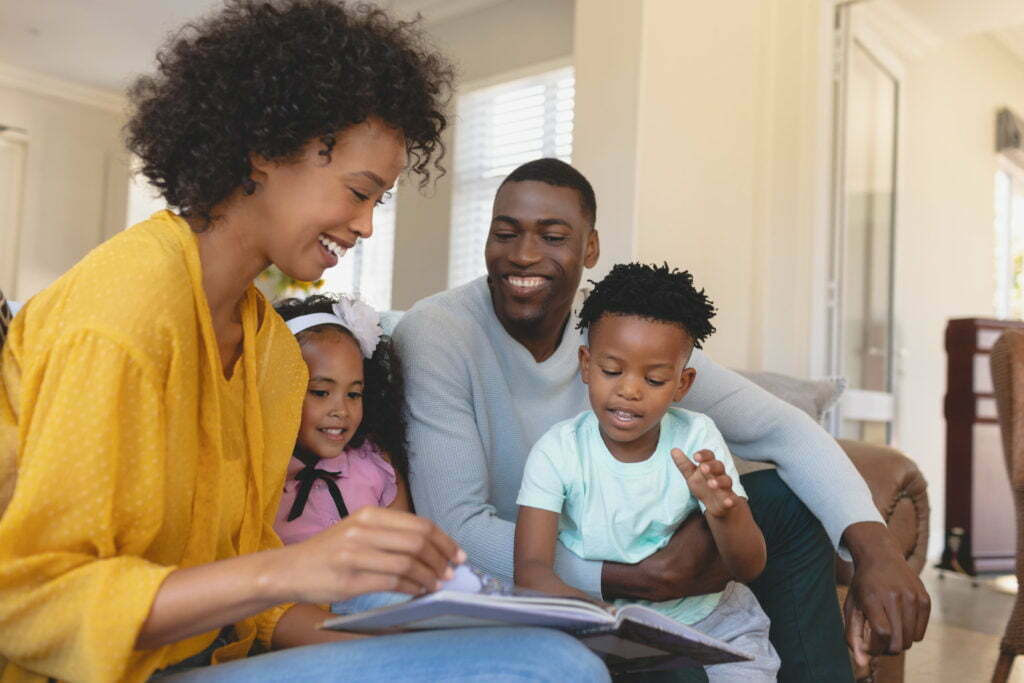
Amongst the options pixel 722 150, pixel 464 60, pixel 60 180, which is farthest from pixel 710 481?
pixel 60 180

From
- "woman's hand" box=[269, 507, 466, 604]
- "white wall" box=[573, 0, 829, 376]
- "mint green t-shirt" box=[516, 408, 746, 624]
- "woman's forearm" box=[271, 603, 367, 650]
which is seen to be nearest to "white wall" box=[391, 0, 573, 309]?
"white wall" box=[573, 0, 829, 376]

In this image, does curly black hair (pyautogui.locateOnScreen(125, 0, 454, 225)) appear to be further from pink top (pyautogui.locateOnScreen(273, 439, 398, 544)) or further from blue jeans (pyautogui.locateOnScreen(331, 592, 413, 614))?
pink top (pyautogui.locateOnScreen(273, 439, 398, 544))

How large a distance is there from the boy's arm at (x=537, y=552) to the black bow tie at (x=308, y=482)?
0.32 meters

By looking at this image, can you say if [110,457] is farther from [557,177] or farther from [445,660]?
[557,177]

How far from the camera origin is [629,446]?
1.53 m

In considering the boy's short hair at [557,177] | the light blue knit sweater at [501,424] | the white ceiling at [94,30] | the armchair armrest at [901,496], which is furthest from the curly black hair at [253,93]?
the white ceiling at [94,30]

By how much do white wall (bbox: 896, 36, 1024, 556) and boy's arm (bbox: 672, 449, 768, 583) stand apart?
13.7 ft

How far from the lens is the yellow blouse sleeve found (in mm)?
805

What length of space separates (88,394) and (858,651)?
1.14 meters

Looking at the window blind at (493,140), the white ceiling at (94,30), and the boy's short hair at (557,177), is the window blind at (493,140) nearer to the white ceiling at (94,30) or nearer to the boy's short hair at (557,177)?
the white ceiling at (94,30)

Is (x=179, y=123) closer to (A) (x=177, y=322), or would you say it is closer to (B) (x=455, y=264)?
(A) (x=177, y=322)

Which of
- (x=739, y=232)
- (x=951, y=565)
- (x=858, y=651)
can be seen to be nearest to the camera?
(x=858, y=651)

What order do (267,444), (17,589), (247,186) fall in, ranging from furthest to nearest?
(267,444) < (247,186) < (17,589)

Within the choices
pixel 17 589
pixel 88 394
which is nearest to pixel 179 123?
pixel 88 394
